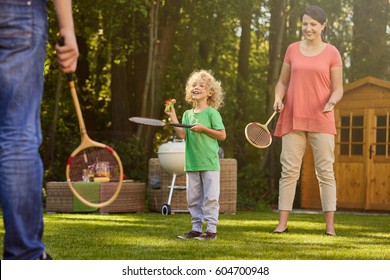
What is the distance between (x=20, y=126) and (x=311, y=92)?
146 inches

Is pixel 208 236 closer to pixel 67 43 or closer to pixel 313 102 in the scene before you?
pixel 313 102

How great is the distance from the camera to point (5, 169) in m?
2.97

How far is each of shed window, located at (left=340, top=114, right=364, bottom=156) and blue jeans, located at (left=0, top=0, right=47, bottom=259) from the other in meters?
9.90

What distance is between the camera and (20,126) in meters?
3.00

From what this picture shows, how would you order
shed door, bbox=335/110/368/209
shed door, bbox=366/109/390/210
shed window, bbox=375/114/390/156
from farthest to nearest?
shed door, bbox=335/110/368/209, shed window, bbox=375/114/390/156, shed door, bbox=366/109/390/210

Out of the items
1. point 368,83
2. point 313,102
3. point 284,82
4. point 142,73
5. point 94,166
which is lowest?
point 94,166

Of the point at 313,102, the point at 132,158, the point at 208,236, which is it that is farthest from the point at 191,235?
the point at 132,158

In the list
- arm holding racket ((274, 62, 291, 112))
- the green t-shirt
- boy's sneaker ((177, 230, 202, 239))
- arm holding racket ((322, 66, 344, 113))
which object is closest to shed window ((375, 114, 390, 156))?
arm holding racket ((274, 62, 291, 112))

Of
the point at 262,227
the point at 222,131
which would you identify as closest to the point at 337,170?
the point at 262,227

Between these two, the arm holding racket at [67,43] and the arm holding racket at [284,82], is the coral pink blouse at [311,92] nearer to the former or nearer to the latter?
the arm holding racket at [284,82]

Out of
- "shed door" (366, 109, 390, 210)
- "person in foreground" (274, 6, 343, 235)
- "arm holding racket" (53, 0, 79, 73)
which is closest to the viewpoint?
"arm holding racket" (53, 0, 79, 73)

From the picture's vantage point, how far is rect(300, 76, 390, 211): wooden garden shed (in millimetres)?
12242

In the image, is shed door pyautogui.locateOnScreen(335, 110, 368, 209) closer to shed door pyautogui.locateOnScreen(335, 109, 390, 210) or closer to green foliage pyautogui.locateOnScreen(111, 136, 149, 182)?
shed door pyautogui.locateOnScreen(335, 109, 390, 210)
